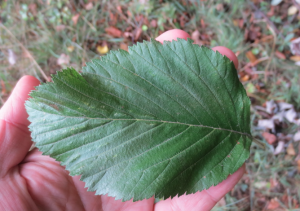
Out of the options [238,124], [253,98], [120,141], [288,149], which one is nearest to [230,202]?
[288,149]

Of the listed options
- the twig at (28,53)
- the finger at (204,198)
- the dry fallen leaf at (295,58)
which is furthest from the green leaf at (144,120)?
the twig at (28,53)

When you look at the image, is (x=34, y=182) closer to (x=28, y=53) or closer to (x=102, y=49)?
(x=102, y=49)

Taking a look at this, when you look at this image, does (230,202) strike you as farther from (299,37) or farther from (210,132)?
(299,37)

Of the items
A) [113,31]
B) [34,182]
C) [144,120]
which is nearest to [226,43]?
[113,31]

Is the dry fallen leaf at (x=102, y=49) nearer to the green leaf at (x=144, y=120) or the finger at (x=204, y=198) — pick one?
the green leaf at (x=144, y=120)

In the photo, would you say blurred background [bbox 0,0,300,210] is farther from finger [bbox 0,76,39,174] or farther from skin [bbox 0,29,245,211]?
finger [bbox 0,76,39,174]

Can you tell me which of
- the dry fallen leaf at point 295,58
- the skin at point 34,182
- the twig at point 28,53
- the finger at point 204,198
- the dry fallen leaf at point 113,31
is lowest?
the finger at point 204,198

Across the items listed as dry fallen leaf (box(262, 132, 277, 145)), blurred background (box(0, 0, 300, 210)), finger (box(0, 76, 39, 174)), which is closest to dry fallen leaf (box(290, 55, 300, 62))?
blurred background (box(0, 0, 300, 210))
